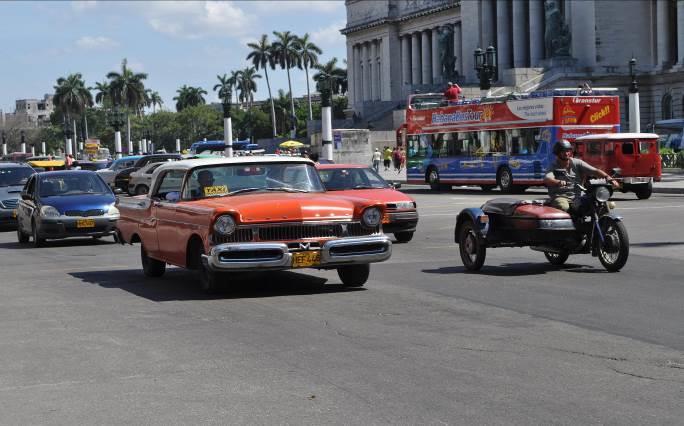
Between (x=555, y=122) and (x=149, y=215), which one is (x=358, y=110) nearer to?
(x=555, y=122)

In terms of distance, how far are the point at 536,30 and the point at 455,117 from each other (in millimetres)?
51232

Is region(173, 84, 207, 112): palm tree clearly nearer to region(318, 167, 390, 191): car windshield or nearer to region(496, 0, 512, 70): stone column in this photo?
region(496, 0, 512, 70): stone column

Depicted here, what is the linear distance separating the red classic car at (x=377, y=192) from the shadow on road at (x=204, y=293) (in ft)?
18.2

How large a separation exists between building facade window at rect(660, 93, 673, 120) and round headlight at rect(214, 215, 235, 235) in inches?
2930

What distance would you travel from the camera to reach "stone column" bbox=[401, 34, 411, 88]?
397 feet

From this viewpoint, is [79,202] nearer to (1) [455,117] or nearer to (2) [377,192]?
(2) [377,192]

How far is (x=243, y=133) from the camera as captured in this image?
15312 cm

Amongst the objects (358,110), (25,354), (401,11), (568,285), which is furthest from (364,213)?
(401,11)

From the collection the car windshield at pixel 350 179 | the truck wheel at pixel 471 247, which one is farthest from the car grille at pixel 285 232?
the car windshield at pixel 350 179

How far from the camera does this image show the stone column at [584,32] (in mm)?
85562

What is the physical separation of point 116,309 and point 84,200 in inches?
446

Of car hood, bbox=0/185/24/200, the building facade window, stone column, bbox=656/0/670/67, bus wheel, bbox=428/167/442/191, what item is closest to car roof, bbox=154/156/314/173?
car hood, bbox=0/185/24/200

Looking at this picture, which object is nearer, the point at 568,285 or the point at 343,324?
the point at 343,324

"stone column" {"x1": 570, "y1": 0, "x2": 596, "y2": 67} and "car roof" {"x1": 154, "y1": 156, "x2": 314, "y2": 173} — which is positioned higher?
"stone column" {"x1": 570, "y1": 0, "x2": 596, "y2": 67}
